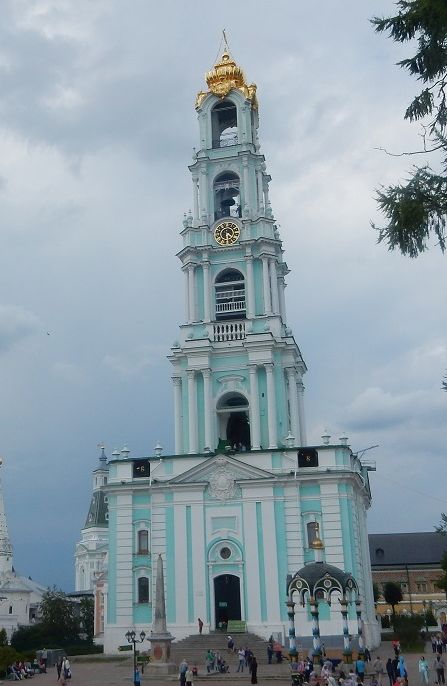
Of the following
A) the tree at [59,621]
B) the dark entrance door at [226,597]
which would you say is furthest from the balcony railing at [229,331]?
the tree at [59,621]

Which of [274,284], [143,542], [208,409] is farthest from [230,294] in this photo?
[143,542]

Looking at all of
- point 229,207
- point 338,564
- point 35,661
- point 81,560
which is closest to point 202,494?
point 338,564

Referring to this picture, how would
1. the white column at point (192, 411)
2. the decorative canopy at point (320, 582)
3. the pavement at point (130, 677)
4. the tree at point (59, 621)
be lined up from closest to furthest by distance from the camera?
the pavement at point (130, 677), the decorative canopy at point (320, 582), the white column at point (192, 411), the tree at point (59, 621)

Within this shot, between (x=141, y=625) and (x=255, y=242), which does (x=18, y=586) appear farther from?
(x=255, y=242)

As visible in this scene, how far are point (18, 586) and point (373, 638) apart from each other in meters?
50.8

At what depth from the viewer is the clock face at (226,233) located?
50.8 metres

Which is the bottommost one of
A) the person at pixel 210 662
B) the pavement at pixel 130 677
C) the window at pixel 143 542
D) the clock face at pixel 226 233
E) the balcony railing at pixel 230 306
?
the pavement at pixel 130 677

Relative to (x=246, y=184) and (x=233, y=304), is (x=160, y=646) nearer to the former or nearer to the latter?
(x=233, y=304)

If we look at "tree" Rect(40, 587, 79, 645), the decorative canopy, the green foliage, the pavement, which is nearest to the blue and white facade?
the pavement

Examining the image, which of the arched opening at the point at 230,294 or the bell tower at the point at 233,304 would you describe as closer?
the bell tower at the point at 233,304

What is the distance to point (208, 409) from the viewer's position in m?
47.1

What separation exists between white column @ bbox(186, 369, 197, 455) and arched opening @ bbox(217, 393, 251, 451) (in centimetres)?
169

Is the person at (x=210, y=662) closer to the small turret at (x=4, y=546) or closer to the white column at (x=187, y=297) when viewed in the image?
the white column at (x=187, y=297)

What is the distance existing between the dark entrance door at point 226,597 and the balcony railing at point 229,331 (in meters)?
13.7
